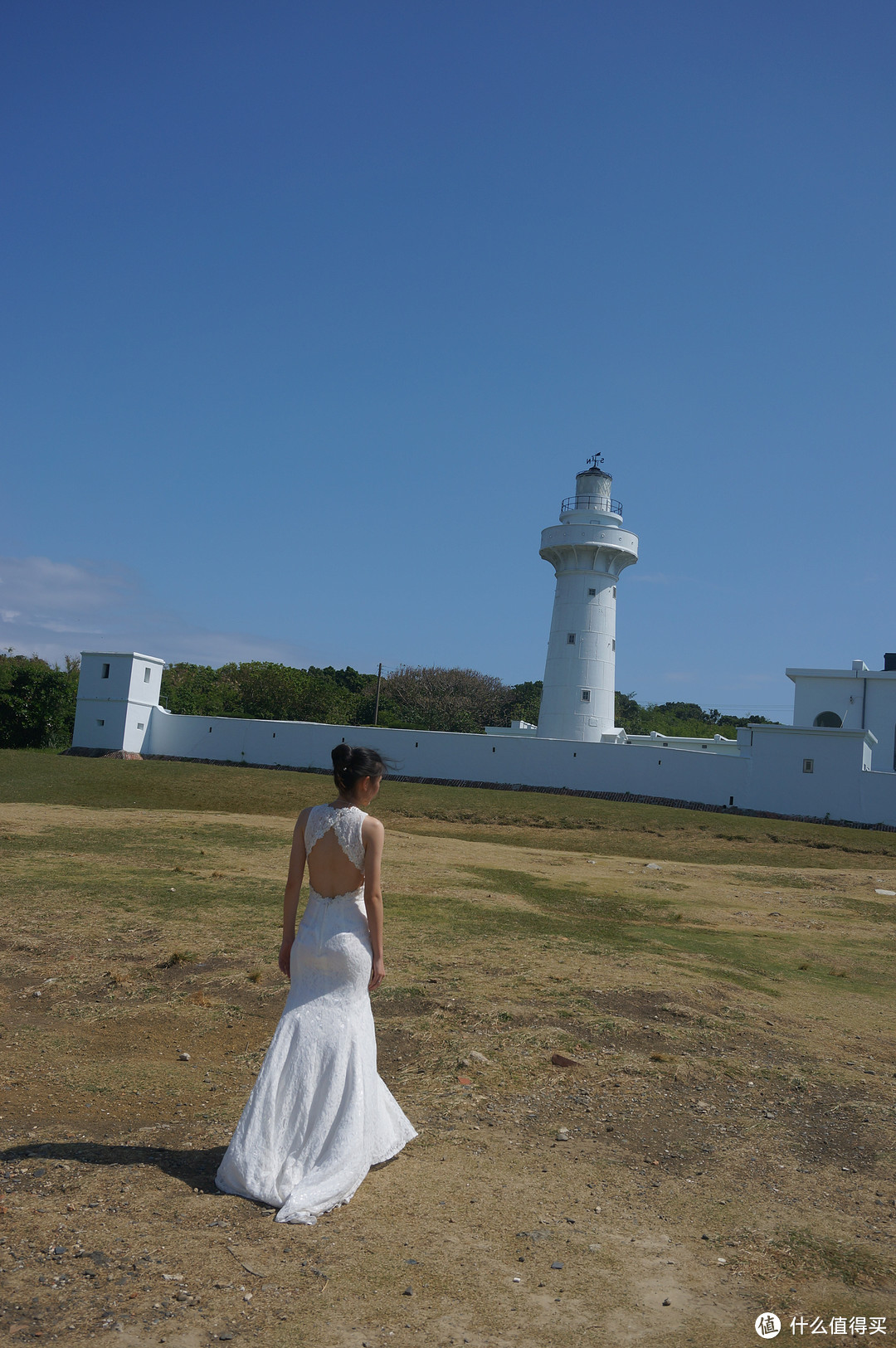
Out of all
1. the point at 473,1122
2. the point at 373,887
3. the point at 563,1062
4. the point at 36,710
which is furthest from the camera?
the point at 36,710

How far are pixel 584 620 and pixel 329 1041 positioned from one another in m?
33.5

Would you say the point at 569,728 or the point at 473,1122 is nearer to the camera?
the point at 473,1122

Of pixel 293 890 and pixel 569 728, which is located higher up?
pixel 569 728

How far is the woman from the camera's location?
4184 mm

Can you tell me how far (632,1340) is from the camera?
3.26m

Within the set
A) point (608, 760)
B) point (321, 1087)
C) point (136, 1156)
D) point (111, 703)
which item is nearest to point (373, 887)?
point (321, 1087)

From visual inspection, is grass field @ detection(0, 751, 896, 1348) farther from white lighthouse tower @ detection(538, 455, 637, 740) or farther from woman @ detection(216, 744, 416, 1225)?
white lighthouse tower @ detection(538, 455, 637, 740)

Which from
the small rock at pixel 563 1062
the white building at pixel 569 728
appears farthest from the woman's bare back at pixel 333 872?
the white building at pixel 569 728

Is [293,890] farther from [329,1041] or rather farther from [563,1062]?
[563,1062]

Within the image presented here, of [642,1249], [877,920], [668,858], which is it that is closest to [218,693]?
[668,858]

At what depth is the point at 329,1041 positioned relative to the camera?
4.39 m

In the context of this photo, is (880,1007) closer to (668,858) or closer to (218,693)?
(668,858)

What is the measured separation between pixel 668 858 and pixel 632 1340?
18203 mm

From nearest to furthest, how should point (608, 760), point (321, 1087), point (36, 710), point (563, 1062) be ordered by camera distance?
1. point (321, 1087)
2. point (563, 1062)
3. point (608, 760)
4. point (36, 710)
